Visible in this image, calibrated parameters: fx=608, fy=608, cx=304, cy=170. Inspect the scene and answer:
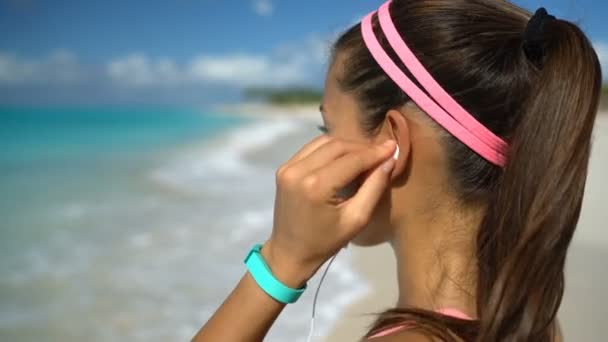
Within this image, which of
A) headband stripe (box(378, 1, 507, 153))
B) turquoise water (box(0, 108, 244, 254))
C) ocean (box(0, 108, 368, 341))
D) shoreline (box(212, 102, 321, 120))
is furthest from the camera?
shoreline (box(212, 102, 321, 120))

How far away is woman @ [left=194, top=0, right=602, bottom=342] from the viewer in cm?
128

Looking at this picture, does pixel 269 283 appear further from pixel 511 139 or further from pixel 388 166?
pixel 511 139

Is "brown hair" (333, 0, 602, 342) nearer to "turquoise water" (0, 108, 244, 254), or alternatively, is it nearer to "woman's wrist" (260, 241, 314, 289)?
"woman's wrist" (260, 241, 314, 289)

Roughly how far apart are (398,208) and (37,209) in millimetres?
7693

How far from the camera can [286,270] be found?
51.0 inches

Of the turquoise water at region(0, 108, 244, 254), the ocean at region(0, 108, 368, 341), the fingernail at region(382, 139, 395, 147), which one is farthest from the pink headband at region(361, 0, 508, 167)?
the turquoise water at region(0, 108, 244, 254)

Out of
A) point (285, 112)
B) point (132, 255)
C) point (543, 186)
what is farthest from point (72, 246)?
point (285, 112)

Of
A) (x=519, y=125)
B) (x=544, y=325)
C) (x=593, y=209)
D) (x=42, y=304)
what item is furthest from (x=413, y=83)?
(x=593, y=209)

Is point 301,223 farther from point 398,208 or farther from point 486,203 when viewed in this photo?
point 486,203

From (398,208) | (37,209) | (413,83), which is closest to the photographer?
(413,83)

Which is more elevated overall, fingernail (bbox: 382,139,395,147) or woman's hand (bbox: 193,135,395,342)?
fingernail (bbox: 382,139,395,147)

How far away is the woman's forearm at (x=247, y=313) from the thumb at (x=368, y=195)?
176mm

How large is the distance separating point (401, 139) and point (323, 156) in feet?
0.84

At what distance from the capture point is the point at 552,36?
135 centimetres
